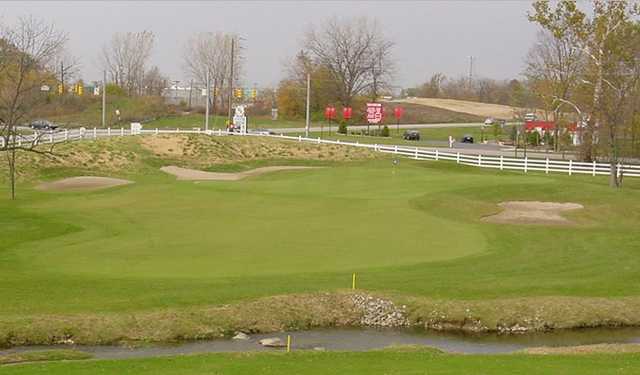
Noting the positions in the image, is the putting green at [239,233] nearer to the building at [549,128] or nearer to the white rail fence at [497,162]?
the white rail fence at [497,162]

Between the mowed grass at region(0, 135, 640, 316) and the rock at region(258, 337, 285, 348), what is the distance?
9.86 ft

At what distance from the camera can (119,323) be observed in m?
24.7

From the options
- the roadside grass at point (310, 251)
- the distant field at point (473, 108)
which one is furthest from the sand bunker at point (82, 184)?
the distant field at point (473, 108)

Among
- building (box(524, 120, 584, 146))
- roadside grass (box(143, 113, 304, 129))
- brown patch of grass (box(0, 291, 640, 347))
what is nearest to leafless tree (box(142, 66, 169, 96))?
roadside grass (box(143, 113, 304, 129))

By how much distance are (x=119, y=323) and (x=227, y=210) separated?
20.3 m

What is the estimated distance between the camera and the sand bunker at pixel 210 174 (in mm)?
66625

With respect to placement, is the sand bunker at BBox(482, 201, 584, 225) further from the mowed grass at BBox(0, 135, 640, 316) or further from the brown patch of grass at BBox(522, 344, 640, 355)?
the brown patch of grass at BBox(522, 344, 640, 355)

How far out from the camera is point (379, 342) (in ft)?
81.5

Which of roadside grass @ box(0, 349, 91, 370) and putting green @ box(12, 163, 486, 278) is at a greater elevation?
putting green @ box(12, 163, 486, 278)

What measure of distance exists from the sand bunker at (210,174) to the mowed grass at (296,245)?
36.5 feet

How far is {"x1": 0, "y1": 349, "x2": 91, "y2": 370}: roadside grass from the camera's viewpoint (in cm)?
2089

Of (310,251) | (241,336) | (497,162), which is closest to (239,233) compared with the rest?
(310,251)

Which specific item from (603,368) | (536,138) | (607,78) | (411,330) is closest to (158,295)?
(411,330)

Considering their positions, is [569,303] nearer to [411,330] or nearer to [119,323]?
[411,330]
